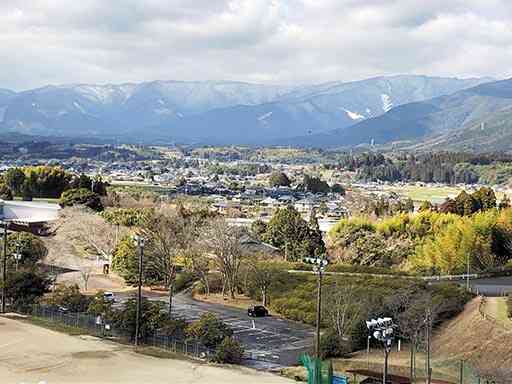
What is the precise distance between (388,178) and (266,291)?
Answer: 122147 millimetres

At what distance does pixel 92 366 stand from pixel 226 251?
17.8 metres

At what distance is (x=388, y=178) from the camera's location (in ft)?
543

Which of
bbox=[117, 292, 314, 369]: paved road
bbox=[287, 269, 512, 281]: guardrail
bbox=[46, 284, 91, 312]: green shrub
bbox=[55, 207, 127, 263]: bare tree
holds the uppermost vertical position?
bbox=[55, 207, 127, 263]: bare tree

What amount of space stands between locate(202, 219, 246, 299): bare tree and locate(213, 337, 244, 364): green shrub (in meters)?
15.0

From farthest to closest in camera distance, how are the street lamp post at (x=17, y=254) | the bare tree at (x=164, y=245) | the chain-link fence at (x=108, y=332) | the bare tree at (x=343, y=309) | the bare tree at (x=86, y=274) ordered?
the bare tree at (x=86, y=274), the bare tree at (x=164, y=245), the street lamp post at (x=17, y=254), the bare tree at (x=343, y=309), the chain-link fence at (x=108, y=332)

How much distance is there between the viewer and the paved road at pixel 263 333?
3456cm

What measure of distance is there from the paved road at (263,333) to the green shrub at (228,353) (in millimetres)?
627

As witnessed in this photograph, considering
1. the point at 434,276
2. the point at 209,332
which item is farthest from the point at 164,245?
the point at 434,276

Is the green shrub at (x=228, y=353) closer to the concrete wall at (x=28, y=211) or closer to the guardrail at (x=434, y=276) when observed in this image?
the guardrail at (x=434, y=276)

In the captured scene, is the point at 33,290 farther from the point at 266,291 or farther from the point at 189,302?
the point at 266,291

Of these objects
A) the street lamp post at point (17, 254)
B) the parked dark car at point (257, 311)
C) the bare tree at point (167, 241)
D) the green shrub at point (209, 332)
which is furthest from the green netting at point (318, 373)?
the street lamp post at point (17, 254)

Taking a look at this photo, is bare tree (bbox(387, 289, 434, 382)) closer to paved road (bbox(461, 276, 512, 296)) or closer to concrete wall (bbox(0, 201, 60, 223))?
paved road (bbox(461, 276, 512, 296))

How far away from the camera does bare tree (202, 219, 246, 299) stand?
48.7 m

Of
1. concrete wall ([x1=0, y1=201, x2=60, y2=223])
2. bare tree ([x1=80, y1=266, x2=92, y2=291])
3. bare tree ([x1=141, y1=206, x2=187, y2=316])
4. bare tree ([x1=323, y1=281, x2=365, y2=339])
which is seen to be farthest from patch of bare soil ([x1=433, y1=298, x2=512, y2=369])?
concrete wall ([x1=0, y1=201, x2=60, y2=223])
